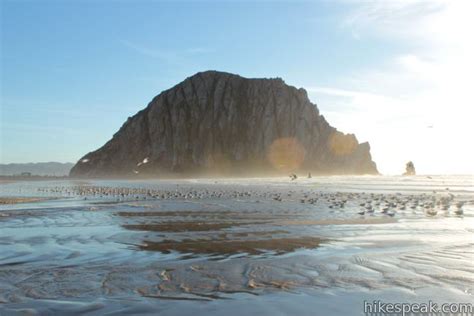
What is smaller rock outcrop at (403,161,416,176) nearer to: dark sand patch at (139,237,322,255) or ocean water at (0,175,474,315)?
ocean water at (0,175,474,315)

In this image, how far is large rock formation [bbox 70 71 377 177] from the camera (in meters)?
188

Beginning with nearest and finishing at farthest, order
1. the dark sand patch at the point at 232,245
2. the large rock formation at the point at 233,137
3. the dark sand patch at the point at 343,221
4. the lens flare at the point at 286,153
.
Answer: the dark sand patch at the point at 232,245 < the dark sand patch at the point at 343,221 < the large rock formation at the point at 233,137 < the lens flare at the point at 286,153

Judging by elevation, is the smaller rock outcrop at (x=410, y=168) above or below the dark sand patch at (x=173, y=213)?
above

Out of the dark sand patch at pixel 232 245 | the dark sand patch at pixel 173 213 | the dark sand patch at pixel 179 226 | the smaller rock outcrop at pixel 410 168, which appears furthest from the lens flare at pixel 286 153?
the dark sand patch at pixel 232 245

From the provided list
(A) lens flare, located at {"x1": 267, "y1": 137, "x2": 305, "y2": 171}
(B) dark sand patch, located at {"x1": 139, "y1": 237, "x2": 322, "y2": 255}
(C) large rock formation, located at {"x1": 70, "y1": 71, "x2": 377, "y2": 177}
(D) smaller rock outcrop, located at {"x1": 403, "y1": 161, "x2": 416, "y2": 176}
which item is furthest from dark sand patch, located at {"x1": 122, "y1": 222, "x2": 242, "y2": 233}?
(A) lens flare, located at {"x1": 267, "y1": 137, "x2": 305, "y2": 171}

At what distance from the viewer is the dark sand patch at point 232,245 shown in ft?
36.3

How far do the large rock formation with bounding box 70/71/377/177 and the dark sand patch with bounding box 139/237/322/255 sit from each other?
171 metres

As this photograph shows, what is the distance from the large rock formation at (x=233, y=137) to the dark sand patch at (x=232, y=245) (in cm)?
17116

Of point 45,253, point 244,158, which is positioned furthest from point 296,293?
point 244,158

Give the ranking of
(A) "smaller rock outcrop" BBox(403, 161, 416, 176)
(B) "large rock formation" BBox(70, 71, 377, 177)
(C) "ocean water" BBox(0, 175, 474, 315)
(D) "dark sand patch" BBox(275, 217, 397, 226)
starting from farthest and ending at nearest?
(B) "large rock formation" BBox(70, 71, 377, 177), (A) "smaller rock outcrop" BBox(403, 161, 416, 176), (D) "dark sand patch" BBox(275, 217, 397, 226), (C) "ocean water" BBox(0, 175, 474, 315)

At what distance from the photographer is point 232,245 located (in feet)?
39.1

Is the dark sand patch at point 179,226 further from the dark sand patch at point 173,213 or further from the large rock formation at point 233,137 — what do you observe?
the large rock formation at point 233,137

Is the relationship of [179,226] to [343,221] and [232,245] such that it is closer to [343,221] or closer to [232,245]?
[232,245]

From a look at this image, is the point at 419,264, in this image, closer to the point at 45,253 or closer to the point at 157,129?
the point at 45,253
